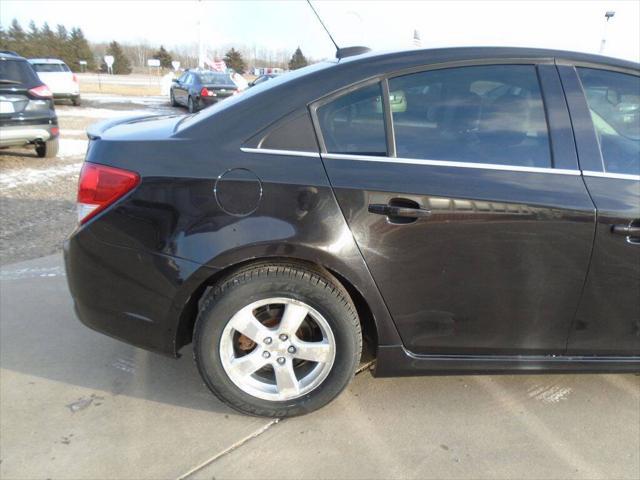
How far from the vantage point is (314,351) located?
2.27 meters

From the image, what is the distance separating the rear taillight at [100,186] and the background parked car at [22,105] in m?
6.07

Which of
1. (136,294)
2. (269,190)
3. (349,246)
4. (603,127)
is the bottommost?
(136,294)

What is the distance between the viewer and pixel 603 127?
2295mm

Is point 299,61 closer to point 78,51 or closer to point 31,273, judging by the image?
point 31,273

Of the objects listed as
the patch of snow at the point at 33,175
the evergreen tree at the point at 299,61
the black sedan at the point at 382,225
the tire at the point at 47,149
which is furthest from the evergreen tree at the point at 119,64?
the black sedan at the point at 382,225

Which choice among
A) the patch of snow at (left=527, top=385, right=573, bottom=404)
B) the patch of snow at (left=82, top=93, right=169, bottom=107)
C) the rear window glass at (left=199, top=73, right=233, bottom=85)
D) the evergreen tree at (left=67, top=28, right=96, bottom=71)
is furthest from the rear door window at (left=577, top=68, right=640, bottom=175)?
the evergreen tree at (left=67, top=28, right=96, bottom=71)

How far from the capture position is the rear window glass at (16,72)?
707 centimetres

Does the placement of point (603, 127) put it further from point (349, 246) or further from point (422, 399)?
point (422, 399)

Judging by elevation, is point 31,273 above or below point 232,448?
above

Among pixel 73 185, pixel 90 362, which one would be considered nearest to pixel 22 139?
pixel 73 185

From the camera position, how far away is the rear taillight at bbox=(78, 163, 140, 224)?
2172mm

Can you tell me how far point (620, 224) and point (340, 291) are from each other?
4.12 feet

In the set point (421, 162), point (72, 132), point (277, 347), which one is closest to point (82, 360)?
point (277, 347)

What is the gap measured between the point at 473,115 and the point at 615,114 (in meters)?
0.71
